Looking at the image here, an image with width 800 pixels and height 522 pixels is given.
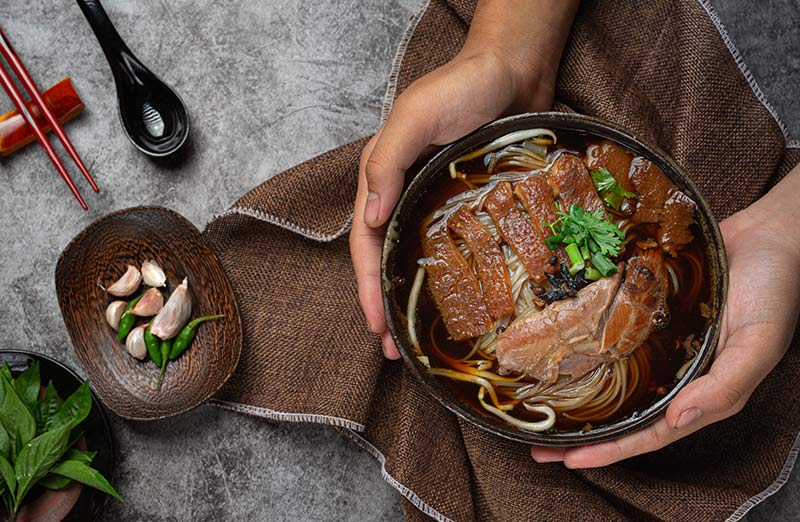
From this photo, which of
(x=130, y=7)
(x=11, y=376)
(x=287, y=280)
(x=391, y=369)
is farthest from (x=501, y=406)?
(x=130, y=7)

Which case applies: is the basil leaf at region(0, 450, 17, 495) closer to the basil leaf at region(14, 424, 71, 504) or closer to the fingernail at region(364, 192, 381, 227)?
the basil leaf at region(14, 424, 71, 504)

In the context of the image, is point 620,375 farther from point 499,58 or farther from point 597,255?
point 499,58

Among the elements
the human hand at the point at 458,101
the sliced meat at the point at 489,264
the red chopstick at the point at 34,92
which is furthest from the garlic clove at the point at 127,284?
the sliced meat at the point at 489,264

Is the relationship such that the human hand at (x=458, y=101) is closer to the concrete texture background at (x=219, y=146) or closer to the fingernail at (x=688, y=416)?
the concrete texture background at (x=219, y=146)

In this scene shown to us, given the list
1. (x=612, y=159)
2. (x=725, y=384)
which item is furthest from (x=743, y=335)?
(x=612, y=159)

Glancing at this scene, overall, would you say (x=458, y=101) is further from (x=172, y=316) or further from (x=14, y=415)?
(x=14, y=415)

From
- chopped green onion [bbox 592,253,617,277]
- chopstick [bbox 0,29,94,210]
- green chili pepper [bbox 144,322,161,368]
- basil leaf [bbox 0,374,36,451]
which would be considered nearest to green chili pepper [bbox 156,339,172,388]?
green chili pepper [bbox 144,322,161,368]
